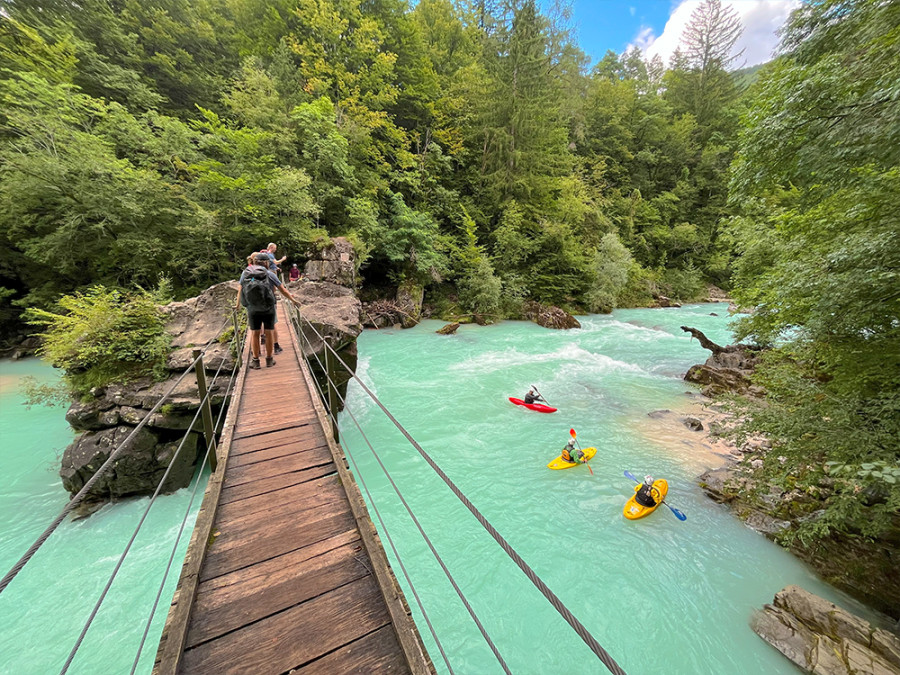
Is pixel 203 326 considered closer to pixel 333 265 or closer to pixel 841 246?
pixel 333 265

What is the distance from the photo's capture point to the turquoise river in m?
3.84

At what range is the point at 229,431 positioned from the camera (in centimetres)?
339

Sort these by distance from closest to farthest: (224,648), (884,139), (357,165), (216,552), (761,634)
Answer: (224,648) → (216,552) → (884,139) → (761,634) → (357,165)

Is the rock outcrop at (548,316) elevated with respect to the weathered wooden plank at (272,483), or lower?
lower

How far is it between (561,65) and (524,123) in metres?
10.9

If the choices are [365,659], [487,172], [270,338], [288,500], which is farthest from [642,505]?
[487,172]

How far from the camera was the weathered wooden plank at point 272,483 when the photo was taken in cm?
269

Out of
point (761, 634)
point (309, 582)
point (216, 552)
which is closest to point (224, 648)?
point (309, 582)

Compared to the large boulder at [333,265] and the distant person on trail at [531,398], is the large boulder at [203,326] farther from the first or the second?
the distant person on trail at [531,398]

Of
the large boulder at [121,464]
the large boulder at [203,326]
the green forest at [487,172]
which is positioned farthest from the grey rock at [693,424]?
the large boulder at [121,464]

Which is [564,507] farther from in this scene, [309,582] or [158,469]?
[158,469]

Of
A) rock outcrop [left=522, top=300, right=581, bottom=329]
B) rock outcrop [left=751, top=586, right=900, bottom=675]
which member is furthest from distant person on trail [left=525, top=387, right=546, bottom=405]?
rock outcrop [left=522, top=300, right=581, bottom=329]

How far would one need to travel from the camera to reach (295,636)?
1.73 meters

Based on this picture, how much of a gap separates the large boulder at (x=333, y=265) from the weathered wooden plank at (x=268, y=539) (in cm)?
1072
